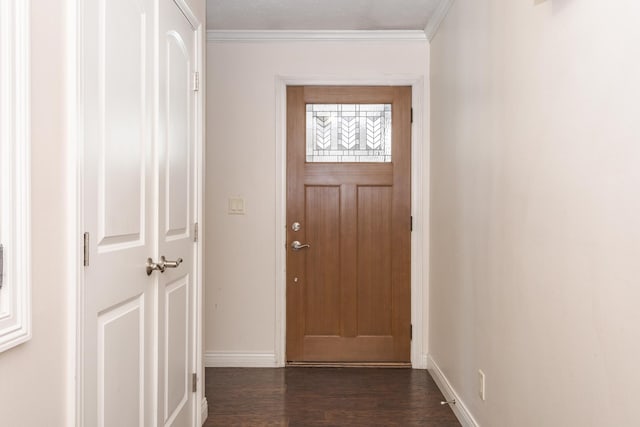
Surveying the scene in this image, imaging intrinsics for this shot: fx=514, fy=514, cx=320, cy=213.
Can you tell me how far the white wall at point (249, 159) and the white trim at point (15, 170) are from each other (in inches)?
100

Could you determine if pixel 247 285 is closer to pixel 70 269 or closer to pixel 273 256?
pixel 273 256

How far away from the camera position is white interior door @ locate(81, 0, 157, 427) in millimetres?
1409

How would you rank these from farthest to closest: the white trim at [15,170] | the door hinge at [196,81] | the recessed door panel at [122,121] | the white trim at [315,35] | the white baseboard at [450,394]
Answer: the white trim at [315,35] < the white baseboard at [450,394] < the door hinge at [196,81] < the recessed door panel at [122,121] < the white trim at [15,170]

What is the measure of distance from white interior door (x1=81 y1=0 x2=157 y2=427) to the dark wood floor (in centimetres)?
103

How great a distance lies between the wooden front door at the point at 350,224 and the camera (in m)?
3.70

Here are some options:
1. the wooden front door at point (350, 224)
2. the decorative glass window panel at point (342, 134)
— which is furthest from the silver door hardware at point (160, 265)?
the decorative glass window panel at point (342, 134)

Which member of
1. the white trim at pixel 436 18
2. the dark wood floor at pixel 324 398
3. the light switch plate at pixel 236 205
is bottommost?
the dark wood floor at pixel 324 398

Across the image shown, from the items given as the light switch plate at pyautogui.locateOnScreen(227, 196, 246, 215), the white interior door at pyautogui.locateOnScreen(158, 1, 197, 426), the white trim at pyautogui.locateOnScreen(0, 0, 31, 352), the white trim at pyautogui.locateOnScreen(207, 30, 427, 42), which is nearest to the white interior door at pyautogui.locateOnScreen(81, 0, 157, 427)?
the white interior door at pyautogui.locateOnScreen(158, 1, 197, 426)

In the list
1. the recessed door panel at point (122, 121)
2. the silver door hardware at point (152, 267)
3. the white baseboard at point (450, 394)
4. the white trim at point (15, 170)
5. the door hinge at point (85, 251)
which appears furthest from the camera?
the white baseboard at point (450, 394)

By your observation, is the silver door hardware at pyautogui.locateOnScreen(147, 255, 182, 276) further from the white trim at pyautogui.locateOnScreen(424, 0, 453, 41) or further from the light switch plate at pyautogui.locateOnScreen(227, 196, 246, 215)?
the white trim at pyautogui.locateOnScreen(424, 0, 453, 41)

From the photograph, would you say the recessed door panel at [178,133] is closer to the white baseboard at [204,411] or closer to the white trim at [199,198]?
the white trim at [199,198]

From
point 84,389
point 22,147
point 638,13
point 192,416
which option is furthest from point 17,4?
point 192,416

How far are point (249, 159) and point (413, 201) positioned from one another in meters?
1.21

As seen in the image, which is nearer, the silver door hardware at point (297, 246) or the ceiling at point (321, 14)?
the ceiling at point (321, 14)
